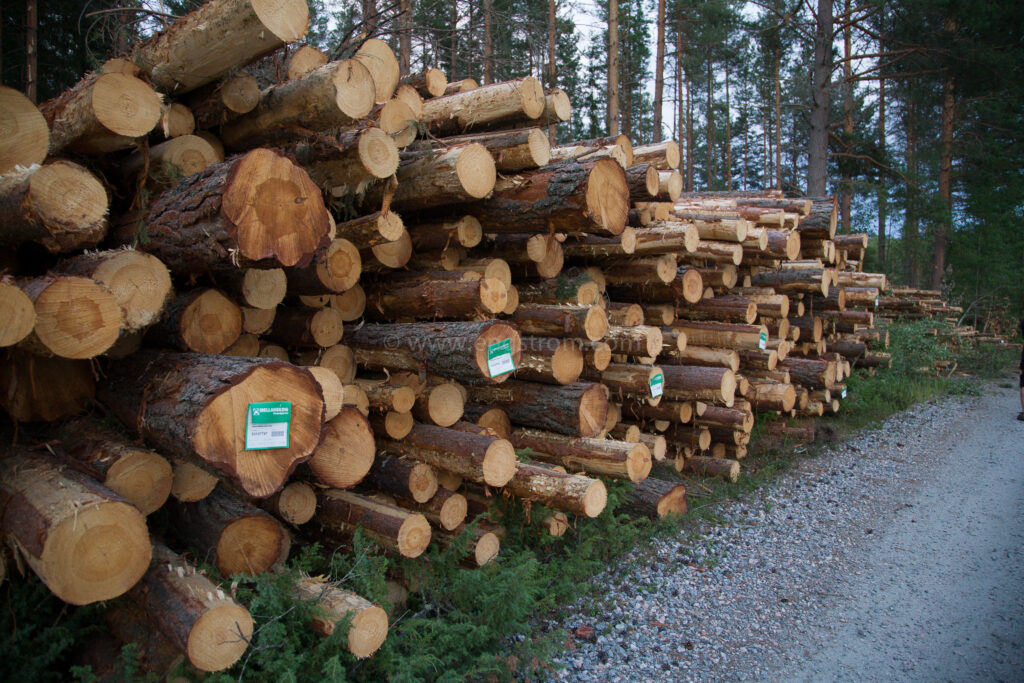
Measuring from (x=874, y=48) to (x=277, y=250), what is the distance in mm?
19133

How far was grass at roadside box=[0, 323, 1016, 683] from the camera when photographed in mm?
2580

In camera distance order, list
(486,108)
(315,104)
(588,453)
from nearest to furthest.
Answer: (315,104) < (588,453) < (486,108)

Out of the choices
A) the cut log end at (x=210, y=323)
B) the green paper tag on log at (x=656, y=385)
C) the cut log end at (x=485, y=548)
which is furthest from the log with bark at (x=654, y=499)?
the cut log end at (x=210, y=323)

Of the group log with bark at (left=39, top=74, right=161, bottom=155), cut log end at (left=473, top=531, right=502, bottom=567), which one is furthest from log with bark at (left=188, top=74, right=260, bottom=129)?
cut log end at (left=473, top=531, right=502, bottom=567)

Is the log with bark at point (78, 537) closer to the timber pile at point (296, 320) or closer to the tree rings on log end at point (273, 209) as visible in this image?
the timber pile at point (296, 320)

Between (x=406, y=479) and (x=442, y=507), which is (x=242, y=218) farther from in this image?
(x=442, y=507)

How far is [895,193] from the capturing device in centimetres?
1708

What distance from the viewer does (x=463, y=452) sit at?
3.77 metres

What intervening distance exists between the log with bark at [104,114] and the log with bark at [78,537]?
1.87 m

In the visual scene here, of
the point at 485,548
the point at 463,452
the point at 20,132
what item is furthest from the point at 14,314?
the point at 485,548

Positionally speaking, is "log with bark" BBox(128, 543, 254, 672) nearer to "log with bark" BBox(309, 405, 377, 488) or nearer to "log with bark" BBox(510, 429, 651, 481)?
"log with bark" BBox(309, 405, 377, 488)

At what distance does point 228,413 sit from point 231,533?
96 cm

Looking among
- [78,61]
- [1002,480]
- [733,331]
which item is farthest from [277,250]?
[78,61]

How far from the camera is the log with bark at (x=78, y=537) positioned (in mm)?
2299
